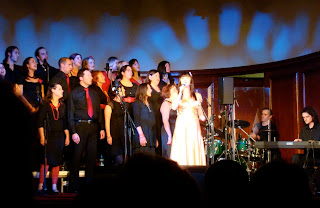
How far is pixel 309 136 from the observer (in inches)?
296

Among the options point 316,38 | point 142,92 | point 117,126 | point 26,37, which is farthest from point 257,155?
point 26,37

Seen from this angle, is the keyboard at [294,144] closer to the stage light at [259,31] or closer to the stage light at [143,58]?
the stage light at [259,31]

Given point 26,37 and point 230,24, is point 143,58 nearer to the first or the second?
point 230,24

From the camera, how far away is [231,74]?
10.0 m

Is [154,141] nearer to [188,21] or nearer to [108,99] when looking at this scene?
[108,99]

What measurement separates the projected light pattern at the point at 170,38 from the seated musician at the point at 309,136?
2.04 metres

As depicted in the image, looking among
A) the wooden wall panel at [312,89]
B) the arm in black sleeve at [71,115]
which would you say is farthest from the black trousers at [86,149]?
the wooden wall panel at [312,89]

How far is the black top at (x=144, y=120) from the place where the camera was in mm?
6895

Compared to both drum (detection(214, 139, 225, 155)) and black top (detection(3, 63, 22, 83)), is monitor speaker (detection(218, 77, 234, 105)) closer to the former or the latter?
drum (detection(214, 139, 225, 155))

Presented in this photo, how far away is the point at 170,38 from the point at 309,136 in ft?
14.1

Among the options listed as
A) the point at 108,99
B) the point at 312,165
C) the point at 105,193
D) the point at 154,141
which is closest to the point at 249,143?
the point at 312,165

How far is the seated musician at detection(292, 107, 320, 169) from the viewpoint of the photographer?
7.10 metres

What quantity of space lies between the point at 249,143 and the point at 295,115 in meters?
1.45

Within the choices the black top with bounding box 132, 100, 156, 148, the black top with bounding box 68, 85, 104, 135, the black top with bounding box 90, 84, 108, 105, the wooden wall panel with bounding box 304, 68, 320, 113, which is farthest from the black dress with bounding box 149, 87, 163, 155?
the wooden wall panel with bounding box 304, 68, 320, 113
